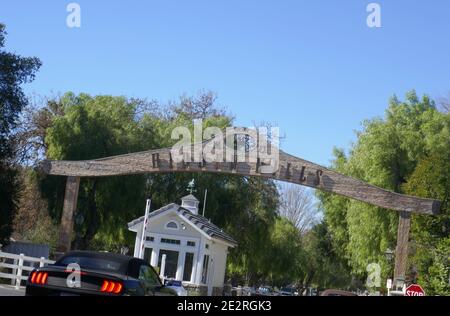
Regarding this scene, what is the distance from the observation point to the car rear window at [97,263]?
10.1 m

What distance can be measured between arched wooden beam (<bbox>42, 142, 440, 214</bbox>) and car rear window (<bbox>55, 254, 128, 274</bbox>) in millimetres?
11177

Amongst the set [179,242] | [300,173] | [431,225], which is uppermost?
[300,173]

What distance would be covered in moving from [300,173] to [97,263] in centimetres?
1158

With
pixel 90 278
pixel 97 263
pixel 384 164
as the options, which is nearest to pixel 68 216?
pixel 97 263

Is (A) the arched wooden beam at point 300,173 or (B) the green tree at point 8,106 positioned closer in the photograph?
(A) the arched wooden beam at point 300,173

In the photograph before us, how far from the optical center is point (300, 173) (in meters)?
20.9

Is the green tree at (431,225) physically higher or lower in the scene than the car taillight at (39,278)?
higher

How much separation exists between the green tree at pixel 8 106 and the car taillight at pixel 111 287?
19991 mm

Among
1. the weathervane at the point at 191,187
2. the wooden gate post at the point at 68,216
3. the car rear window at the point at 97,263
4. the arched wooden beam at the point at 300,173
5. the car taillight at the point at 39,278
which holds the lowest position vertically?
the car taillight at the point at 39,278

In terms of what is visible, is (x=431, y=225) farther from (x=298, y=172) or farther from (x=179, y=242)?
(x=179, y=242)

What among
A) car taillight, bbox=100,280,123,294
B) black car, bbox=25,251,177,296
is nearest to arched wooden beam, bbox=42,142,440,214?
black car, bbox=25,251,177,296

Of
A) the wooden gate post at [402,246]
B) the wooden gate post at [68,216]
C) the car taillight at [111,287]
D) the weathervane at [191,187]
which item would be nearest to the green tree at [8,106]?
the wooden gate post at [68,216]

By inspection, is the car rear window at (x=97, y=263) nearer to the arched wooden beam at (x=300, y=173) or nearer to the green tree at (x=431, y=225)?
the arched wooden beam at (x=300, y=173)

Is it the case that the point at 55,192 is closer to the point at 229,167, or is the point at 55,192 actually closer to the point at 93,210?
the point at 93,210
